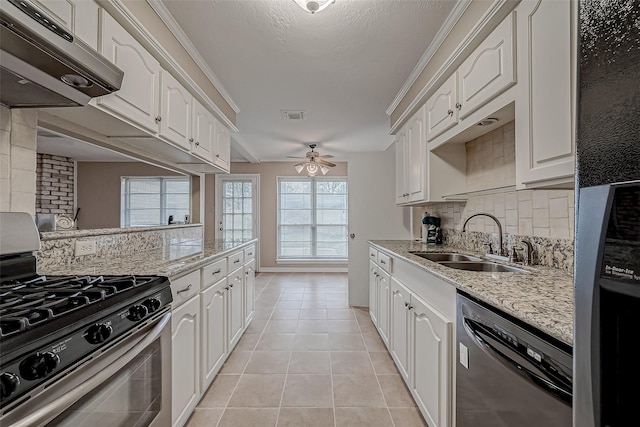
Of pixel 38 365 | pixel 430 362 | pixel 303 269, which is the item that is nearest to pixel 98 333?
pixel 38 365

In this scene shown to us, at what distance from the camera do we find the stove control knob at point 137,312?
1041 mm

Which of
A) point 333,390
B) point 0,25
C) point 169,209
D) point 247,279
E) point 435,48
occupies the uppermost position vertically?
point 435,48

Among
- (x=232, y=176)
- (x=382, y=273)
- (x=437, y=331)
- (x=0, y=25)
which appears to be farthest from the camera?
(x=232, y=176)

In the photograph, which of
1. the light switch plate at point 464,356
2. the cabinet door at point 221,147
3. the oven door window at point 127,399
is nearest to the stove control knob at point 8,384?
the oven door window at point 127,399

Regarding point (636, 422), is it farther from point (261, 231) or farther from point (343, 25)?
point (261, 231)

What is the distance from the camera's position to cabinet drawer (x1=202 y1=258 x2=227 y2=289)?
1.87m

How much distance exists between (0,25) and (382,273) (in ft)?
8.59

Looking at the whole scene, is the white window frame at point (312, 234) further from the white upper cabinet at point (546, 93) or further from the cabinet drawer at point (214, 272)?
the white upper cabinet at point (546, 93)

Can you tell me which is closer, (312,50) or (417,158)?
(312,50)

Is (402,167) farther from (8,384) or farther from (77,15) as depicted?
(8,384)

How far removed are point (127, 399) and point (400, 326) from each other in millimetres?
1645

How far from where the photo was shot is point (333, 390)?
2037 millimetres

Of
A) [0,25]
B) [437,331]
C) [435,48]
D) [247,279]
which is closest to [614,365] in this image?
[437,331]

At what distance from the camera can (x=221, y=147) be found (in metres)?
3.10
